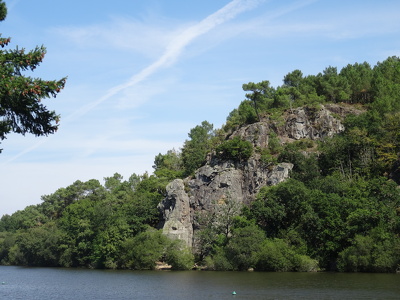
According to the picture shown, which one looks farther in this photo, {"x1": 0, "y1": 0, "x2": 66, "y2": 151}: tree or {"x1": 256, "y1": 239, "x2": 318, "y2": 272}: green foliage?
{"x1": 256, "y1": 239, "x2": 318, "y2": 272}: green foliage

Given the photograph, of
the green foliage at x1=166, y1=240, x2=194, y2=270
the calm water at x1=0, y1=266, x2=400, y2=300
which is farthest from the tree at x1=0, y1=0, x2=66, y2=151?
the green foliage at x1=166, y1=240, x2=194, y2=270

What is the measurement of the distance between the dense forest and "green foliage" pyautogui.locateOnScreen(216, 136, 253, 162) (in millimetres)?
226

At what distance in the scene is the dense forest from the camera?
222ft

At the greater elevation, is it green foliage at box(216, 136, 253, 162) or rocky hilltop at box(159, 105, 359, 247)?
green foliage at box(216, 136, 253, 162)

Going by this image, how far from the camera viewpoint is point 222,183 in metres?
91.3

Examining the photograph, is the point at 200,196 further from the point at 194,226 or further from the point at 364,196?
the point at 364,196

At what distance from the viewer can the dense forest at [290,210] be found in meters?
67.6

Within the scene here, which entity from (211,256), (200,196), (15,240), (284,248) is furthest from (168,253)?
(15,240)

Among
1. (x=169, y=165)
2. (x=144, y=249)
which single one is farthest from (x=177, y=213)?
(x=169, y=165)

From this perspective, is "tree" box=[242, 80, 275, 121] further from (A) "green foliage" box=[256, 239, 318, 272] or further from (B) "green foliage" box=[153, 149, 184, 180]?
(A) "green foliage" box=[256, 239, 318, 272]

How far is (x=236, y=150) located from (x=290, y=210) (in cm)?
1984

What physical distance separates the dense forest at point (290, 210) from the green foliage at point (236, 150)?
226mm

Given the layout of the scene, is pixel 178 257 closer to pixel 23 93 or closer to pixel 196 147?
pixel 196 147

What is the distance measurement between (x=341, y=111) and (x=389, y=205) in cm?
3956
